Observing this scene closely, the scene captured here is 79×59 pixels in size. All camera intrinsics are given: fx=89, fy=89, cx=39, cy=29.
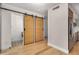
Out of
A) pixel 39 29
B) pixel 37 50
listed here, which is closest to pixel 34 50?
pixel 37 50

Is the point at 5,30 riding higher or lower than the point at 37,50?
higher

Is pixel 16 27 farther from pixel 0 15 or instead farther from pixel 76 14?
pixel 76 14

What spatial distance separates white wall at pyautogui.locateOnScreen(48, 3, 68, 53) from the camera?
1588 millimetres

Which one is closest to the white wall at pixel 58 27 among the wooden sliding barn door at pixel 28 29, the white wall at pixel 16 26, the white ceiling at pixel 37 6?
the white ceiling at pixel 37 6

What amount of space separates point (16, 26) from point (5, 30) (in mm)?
272

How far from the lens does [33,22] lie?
1.84m

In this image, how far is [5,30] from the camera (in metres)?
1.85

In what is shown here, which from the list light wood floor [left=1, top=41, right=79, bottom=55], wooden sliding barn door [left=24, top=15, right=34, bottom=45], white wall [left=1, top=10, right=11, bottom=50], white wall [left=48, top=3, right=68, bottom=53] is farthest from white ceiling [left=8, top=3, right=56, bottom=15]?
light wood floor [left=1, top=41, right=79, bottom=55]

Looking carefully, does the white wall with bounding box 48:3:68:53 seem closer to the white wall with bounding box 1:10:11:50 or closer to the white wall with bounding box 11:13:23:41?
the white wall with bounding box 11:13:23:41

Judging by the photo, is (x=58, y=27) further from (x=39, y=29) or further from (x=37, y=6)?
(x=37, y=6)

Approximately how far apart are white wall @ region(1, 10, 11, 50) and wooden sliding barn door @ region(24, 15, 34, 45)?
1.07ft

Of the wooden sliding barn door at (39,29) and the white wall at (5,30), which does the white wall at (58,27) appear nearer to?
the wooden sliding barn door at (39,29)
